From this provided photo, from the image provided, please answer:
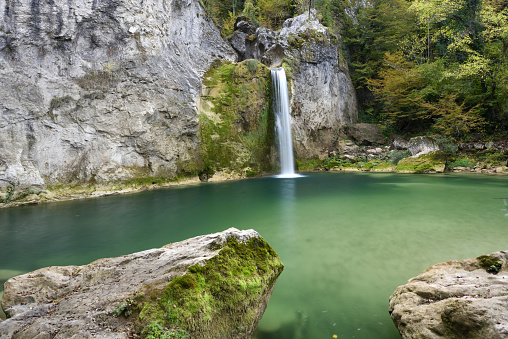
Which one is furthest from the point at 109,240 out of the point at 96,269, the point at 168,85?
the point at 168,85

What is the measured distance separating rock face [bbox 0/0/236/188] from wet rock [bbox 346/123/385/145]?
1380 cm

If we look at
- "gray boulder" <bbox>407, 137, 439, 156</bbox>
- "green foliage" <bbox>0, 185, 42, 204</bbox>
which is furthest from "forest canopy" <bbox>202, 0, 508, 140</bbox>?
"green foliage" <bbox>0, 185, 42, 204</bbox>

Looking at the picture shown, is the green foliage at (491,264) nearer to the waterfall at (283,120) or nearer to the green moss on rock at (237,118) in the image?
the green moss on rock at (237,118)

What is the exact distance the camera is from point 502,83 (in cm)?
1485

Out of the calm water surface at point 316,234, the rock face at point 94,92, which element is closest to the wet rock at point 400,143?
the calm water surface at point 316,234

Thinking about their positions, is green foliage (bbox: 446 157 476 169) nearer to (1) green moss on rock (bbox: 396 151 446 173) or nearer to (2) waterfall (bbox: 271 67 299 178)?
(1) green moss on rock (bbox: 396 151 446 173)

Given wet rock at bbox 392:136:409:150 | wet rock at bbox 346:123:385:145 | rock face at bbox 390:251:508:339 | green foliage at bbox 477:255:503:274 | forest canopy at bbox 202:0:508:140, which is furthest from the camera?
wet rock at bbox 346:123:385:145

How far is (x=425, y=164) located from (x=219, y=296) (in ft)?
56.8

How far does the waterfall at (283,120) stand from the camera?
18.3 meters

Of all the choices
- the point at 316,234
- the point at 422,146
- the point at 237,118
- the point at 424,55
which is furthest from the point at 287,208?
the point at 424,55

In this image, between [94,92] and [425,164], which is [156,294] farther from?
[425,164]

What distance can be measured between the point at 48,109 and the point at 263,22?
20448 millimetres

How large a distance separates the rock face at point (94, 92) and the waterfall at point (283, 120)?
223 inches

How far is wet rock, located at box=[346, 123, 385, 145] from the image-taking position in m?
Result: 21.5
